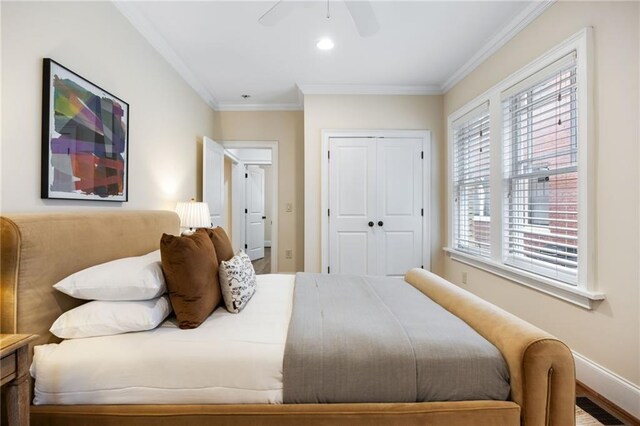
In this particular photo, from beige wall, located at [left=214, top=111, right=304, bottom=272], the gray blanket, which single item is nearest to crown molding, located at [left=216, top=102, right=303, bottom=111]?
beige wall, located at [left=214, top=111, right=304, bottom=272]

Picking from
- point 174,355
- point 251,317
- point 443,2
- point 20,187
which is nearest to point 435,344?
point 251,317

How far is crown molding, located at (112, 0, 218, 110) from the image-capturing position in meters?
2.22

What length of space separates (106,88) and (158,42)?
883 millimetres

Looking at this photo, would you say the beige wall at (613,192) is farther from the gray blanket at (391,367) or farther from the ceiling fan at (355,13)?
the ceiling fan at (355,13)

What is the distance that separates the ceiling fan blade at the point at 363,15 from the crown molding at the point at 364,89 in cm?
185

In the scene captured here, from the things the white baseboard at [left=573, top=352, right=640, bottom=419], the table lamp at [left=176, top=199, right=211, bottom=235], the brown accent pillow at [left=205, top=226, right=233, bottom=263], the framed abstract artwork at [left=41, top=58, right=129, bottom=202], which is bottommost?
the white baseboard at [left=573, top=352, right=640, bottom=419]

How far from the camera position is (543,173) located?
2264mm

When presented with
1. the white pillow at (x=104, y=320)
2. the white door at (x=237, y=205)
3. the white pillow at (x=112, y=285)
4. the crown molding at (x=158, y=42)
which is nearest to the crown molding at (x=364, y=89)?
the crown molding at (x=158, y=42)

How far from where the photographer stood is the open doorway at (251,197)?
4.43 metres

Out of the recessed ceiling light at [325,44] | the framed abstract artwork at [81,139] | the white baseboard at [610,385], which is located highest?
the recessed ceiling light at [325,44]

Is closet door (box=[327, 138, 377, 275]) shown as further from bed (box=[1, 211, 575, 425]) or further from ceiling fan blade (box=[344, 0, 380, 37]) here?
bed (box=[1, 211, 575, 425])

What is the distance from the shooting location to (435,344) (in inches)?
47.8

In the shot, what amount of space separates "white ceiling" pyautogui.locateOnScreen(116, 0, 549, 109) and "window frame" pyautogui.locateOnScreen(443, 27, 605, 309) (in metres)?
0.43

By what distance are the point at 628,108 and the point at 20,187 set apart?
119 inches
